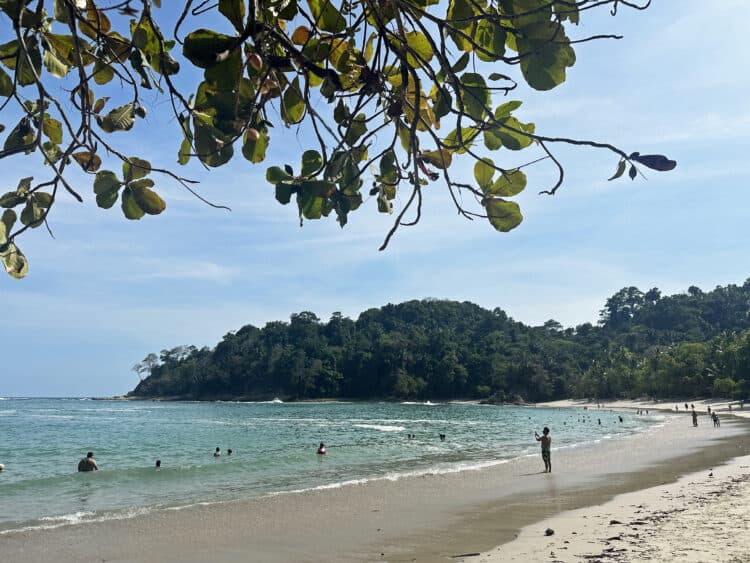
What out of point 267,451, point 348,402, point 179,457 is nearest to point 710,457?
point 267,451

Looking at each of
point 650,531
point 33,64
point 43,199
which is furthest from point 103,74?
point 650,531

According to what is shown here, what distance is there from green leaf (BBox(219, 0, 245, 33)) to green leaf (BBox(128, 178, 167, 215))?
0.57m

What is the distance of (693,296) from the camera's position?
116562 millimetres

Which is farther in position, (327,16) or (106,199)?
(106,199)

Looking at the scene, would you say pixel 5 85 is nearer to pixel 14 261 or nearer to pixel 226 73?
pixel 14 261

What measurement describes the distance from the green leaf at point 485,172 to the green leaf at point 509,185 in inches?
0.6

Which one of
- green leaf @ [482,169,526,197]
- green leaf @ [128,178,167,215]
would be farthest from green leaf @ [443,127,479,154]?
green leaf @ [128,178,167,215]

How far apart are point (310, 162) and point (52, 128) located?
1.05 metres

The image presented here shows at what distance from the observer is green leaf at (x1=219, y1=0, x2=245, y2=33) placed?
4.47 feet

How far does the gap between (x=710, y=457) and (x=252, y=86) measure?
21.6 m

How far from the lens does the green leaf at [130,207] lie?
1748 mm

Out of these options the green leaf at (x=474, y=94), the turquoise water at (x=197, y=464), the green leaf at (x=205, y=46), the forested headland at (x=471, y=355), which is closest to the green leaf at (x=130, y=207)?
the green leaf at (x=205, y=46)

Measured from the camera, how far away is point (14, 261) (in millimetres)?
1901

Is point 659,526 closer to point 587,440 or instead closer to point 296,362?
point 587,440
